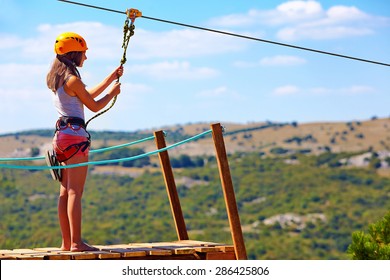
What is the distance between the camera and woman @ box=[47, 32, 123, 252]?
8234 millimetres

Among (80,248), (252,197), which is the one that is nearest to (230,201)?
(80,248)

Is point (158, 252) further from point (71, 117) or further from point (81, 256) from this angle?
point (71, 117)

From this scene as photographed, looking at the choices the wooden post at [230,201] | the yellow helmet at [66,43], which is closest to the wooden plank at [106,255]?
the wooden post at [230,201]

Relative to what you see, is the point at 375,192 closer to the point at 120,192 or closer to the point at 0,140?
the point at 120,192

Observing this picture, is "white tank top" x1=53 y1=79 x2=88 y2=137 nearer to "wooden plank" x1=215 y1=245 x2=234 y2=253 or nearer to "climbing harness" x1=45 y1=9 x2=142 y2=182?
"climbing harness" x1=45 y1=9 x2=142 y2=182

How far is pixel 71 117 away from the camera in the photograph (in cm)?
827

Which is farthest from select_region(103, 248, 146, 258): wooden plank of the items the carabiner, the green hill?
the green hill

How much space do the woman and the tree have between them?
5358mm

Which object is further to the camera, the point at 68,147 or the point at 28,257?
the point at 68,147

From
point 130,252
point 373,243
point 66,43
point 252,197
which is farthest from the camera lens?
point 252,197

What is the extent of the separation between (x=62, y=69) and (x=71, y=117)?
1.51ft

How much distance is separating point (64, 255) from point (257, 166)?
328 feet

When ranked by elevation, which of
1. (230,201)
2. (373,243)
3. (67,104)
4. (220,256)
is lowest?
(373,243)

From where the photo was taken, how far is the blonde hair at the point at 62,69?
326 inches
